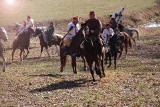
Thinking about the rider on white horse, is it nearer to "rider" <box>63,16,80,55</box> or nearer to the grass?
"rider" <box>63,16,80,55</box>

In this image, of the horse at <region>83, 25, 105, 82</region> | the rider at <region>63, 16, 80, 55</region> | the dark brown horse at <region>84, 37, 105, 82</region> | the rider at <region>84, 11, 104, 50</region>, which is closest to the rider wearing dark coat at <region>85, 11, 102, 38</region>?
the rider at <region>84, 11, 104, 50</region>

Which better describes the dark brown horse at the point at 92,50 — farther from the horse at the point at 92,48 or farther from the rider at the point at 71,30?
the rider at the point at 71,30

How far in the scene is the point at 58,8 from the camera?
7138 centimetres

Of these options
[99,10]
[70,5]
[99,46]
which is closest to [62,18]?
[99,10]

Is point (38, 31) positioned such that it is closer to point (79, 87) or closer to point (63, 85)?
point (63, 85)

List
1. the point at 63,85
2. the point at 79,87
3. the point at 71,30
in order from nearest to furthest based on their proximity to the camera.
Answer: the point at 79,87 < the point at 63,85 < the point at 71,30

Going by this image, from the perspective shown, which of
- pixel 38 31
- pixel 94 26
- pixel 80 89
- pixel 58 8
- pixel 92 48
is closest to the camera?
pixel 80 89

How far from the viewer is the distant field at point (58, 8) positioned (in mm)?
61225

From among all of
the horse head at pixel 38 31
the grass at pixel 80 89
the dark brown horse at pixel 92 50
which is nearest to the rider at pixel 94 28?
the dark brown horse at pixel 92 50

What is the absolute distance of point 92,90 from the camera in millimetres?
17922

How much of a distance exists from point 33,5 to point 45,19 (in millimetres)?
18725

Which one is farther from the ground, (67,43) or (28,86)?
(67,43)

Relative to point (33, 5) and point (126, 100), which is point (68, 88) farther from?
point (33, 5)

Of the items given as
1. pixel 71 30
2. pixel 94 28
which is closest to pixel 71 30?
pixel 71 30
